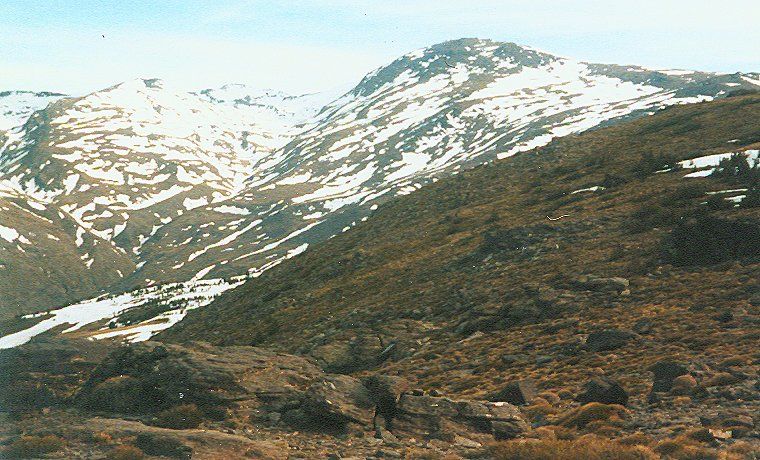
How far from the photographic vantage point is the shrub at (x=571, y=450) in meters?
13.0

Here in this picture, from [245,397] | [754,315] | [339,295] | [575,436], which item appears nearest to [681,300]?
[754,315]

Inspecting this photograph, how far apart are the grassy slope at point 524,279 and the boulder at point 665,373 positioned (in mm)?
751

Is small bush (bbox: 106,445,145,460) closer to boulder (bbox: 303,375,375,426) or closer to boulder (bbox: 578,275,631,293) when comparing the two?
boulder (bbox: 303,375,375,426)

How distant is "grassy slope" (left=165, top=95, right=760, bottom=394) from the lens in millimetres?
24406

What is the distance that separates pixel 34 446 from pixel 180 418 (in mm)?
4449

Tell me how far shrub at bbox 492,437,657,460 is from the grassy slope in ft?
22.6

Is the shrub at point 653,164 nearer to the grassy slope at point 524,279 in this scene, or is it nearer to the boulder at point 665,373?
the grassy slope at point 524,279

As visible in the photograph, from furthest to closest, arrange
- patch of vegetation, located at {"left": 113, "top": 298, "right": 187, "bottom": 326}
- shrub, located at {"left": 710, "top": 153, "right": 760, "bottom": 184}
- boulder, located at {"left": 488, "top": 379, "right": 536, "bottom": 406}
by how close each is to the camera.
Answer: patch of vegetation, located at {"left": 113, "top": 298, "right": 187, "bottom": 326} < shrub, located at {"left": 710, "top": 153, "right": 760, "bottom": 184} < boulder, located at {"left": 488, "top": 379, "right": 536, "bottom": 406}

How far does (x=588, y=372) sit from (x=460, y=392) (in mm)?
4763

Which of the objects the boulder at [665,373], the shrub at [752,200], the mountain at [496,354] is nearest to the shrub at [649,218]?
the mountain at [496,354]

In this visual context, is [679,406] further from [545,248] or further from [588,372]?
[545,248]

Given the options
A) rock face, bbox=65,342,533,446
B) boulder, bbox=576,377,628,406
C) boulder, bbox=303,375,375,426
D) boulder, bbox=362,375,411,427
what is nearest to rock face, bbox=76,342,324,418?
rock face, bbox=65,342,533,446

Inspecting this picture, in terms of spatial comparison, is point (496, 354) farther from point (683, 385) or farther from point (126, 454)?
point (126, 454)

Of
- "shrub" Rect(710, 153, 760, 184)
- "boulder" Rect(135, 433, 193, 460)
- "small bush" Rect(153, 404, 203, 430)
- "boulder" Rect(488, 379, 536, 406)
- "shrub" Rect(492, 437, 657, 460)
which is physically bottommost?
"boulder" Rect(488, 379, 536, 406)
